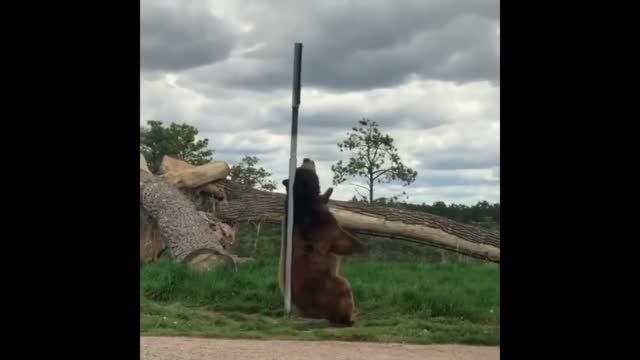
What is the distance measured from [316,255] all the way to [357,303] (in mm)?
949

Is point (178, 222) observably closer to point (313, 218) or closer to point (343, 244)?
point (313, 218)

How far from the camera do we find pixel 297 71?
9320 mm

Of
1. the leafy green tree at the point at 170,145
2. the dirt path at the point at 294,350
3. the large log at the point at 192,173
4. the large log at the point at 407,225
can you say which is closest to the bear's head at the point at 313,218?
the dirt path at the point at 294,350

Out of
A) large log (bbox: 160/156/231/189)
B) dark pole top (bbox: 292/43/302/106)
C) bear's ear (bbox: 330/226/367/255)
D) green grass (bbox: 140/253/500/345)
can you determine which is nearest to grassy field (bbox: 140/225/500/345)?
green grass (bbox: 140/253/500/345)

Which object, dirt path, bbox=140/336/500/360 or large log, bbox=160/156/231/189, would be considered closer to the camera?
dirt path, bbox=140/336/500/360

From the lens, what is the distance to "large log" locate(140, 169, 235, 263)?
11.4 m

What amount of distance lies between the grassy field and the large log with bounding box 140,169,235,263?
13.5 inches

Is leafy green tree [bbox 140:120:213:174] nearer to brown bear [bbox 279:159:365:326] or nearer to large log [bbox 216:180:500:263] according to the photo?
large log [bbox 216:180:500:263]

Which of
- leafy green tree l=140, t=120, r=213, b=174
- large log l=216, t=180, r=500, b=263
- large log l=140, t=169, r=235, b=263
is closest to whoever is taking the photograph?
large log l=140, t=169, r=235, b=263

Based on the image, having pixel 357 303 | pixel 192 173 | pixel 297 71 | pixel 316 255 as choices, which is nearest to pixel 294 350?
pixel 316 255
